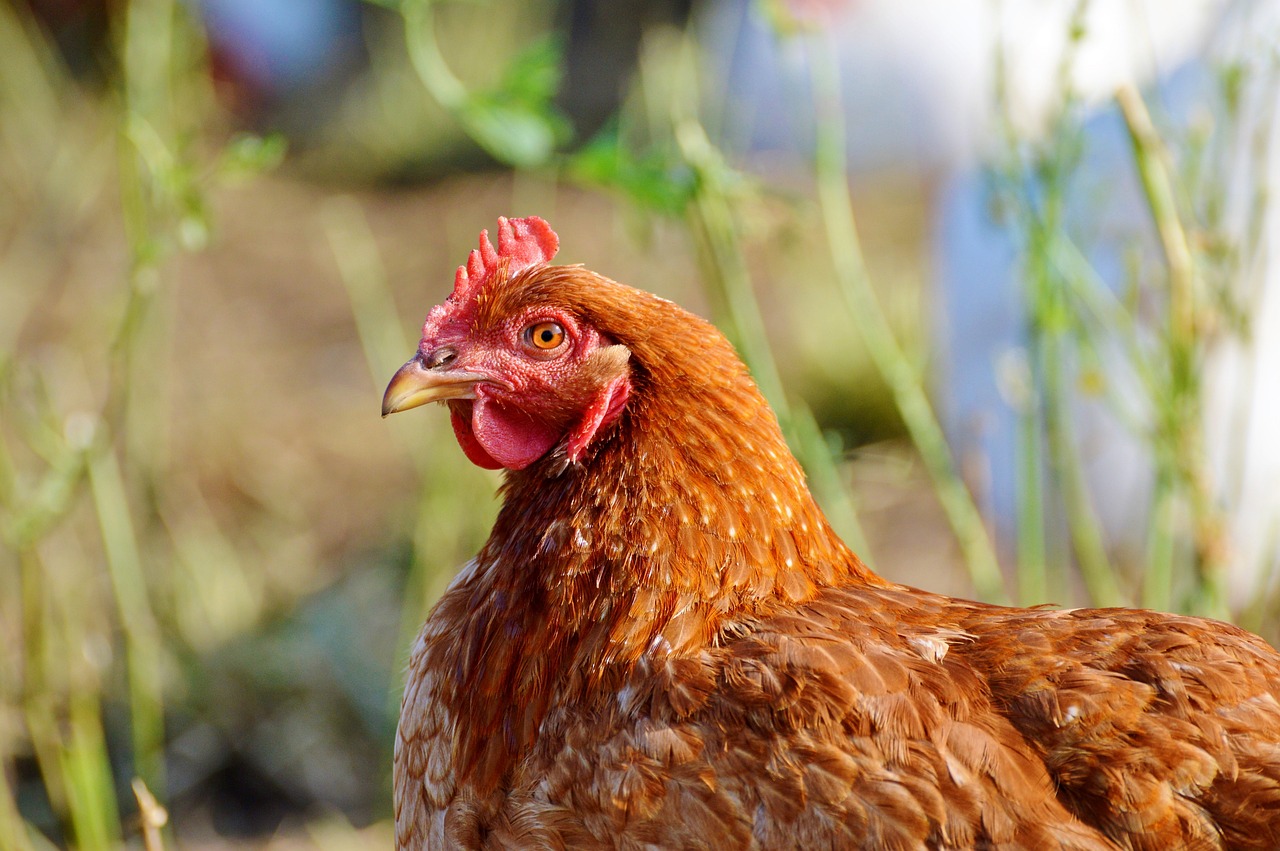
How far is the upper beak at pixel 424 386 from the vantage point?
171 cm

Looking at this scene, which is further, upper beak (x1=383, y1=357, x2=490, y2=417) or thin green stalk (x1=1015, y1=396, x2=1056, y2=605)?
thin green stalk (x1=1015, y1=396, x2=1056, y2=605)

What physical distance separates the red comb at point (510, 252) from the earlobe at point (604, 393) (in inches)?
10.1

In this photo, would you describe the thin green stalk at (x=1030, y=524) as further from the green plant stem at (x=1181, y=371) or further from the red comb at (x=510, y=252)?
the red comb at (x=510, y=252)

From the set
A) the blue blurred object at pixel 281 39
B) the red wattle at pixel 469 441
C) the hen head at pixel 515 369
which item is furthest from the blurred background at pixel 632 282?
the blue blurred object at pixel 281 39

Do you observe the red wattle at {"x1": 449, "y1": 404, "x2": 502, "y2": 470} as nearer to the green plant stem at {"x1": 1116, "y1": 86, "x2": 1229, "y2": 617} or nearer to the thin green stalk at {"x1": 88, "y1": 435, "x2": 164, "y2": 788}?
the thin green stalk at {"x1": 88, "y1": 435, "x2": 164, "y2": 788}

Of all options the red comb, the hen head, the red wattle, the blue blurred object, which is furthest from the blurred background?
the blue blurred object

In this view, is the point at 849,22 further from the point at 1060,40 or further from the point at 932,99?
the point at 1060,40

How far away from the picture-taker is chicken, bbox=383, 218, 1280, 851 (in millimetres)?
1396

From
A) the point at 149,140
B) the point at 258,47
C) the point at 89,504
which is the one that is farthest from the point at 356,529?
the point at 258,47

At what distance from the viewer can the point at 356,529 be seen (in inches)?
189

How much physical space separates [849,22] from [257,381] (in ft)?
11.5

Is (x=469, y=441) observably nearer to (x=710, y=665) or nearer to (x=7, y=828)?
(x=710, y=665)

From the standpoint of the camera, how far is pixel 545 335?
→ 1.75 m

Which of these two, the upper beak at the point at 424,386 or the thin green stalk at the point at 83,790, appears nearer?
the upper beak at the point at 424,386
